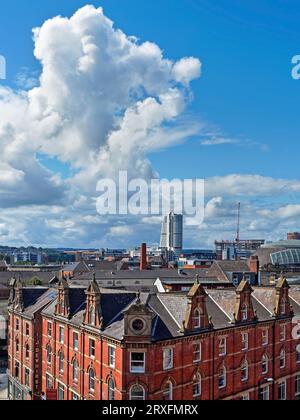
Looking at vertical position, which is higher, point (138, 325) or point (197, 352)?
point (138, 325)

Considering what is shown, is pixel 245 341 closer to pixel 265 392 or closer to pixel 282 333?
pixel 282 333

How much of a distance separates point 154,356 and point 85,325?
8.36 meters

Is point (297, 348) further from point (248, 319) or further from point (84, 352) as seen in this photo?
point (84, 352)

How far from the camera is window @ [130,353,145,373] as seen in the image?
116ft

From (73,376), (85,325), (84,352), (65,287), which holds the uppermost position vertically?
(65,287)

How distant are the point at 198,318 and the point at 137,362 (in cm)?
764

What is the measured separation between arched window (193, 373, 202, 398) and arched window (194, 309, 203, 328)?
4.42 metres

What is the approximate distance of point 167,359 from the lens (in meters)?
36.9

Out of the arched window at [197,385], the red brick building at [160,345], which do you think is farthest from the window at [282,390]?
the arched window at [197,385]

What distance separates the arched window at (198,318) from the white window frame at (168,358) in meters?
3.85

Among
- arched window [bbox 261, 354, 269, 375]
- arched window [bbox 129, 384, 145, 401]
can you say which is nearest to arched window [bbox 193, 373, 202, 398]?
arched window [bbox 129, 384, 145, 401]

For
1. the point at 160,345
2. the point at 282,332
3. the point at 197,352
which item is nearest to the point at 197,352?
the point at 197,352

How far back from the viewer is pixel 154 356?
117 ft
